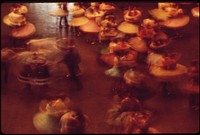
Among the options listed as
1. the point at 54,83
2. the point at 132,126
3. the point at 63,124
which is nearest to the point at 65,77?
the point at 54,83

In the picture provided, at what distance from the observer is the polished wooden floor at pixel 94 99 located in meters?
2.80

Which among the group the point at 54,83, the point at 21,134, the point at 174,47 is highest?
the point at 174,47

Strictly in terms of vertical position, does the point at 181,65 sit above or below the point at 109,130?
above

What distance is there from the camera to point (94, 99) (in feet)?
9.29

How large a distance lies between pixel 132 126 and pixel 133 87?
23 centimetres

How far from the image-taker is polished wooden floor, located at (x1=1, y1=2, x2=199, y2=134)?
9.18 feet

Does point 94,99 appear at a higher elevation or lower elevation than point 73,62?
lower

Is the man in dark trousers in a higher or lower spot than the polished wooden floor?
higher

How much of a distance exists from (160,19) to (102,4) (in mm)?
372

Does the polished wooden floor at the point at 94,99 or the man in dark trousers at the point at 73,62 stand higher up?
the man in dark trousers at the point at 73,62

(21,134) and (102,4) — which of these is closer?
(21,134)

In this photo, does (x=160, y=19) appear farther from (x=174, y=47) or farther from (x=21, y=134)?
(x=21, y=134)

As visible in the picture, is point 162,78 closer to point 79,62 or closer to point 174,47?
point 174,47

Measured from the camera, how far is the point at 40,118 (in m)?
2.81
